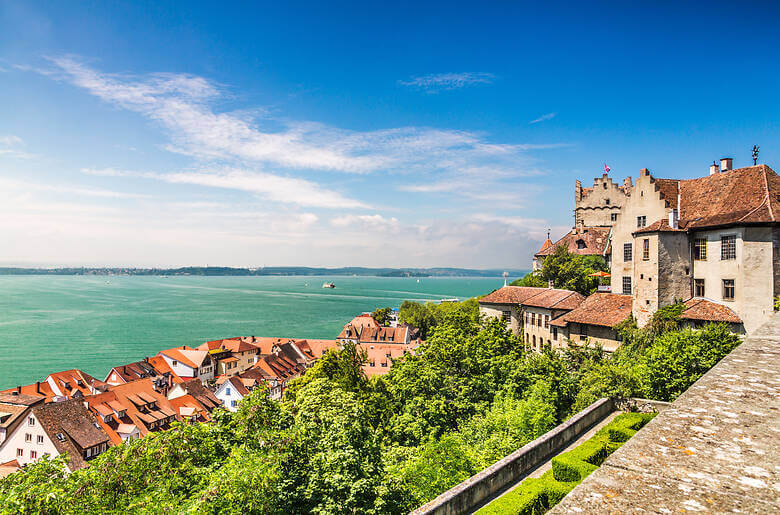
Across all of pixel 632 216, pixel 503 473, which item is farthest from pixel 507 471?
pixel 632 216

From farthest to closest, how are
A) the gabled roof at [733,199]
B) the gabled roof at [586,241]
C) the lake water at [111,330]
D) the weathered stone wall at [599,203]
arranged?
the lake water at [111,330]
the weathered stone wall at [599,203]
the gabled roof at [586,241]
the gabled roof at [733,199]

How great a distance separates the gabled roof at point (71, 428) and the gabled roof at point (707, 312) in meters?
49.5

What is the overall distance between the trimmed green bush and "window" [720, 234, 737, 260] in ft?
64.8

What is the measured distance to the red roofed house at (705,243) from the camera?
87.1 feet

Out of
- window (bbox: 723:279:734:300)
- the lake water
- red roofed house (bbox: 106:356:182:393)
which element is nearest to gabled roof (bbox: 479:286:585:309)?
window (bbox: 723:279:734:300)

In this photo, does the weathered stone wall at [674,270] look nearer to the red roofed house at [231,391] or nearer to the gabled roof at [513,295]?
the gabled roof at [513,295]

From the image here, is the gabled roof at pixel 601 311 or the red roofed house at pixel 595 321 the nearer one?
the red roofed house at pixel 595 321

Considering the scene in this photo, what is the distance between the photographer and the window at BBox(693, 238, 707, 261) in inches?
1195

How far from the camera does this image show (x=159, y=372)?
7781cm

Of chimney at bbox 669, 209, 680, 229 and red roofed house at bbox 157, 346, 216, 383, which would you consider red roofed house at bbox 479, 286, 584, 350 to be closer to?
chimney at bbox 669, 209, 680, 229

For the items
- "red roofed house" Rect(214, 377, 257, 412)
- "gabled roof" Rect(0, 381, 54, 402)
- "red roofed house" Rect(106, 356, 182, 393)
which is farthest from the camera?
"red roofed house" Rect(106, 356, 182, 393)

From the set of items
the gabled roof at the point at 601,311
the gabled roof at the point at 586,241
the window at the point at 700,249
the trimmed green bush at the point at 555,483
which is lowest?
the trimmed green bush at the point at 555,483

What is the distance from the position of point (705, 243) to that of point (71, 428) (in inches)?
2205

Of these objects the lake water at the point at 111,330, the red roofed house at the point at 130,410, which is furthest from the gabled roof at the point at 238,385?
the lake water at the point at 111,330
